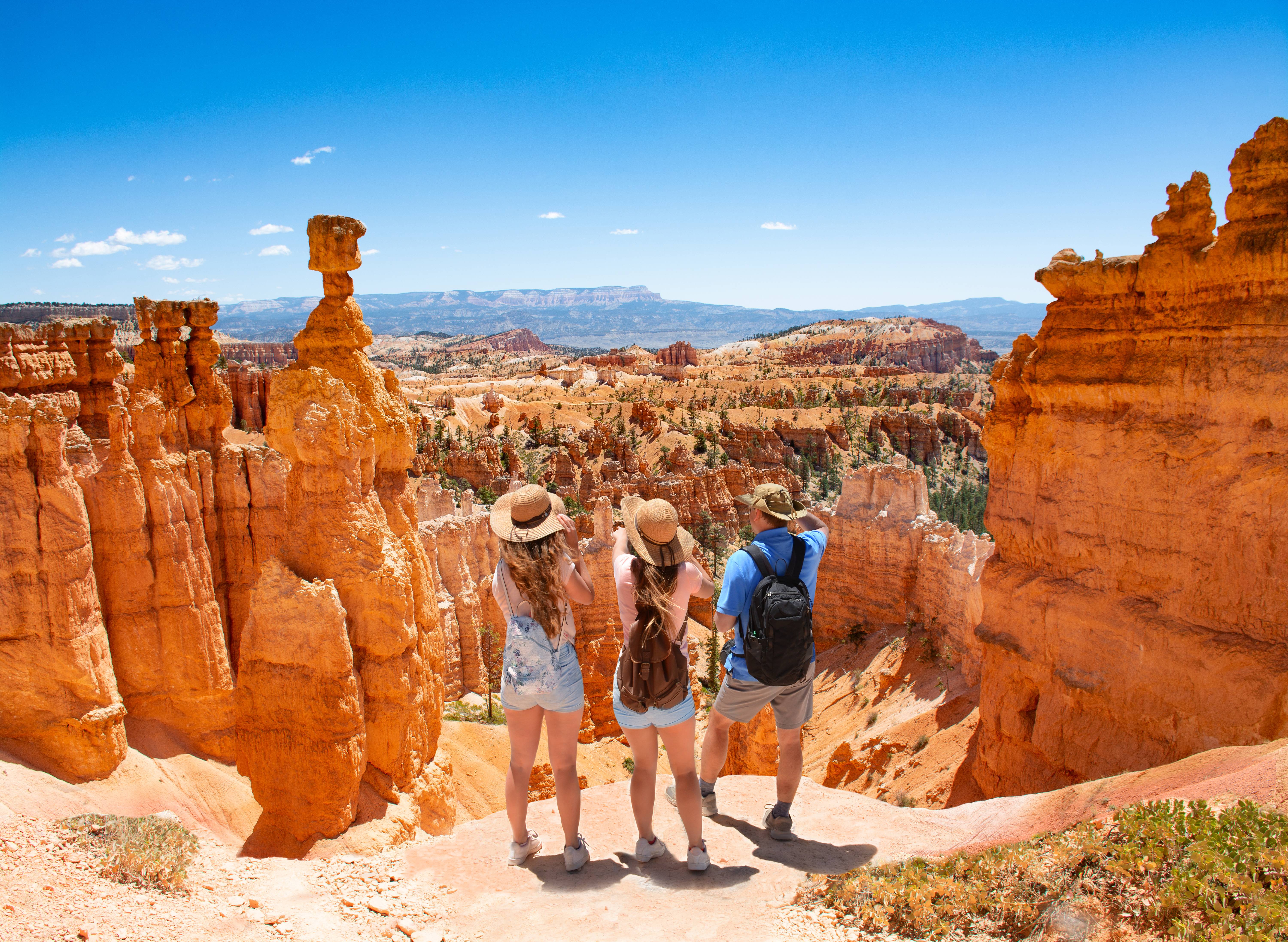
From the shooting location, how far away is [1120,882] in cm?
349

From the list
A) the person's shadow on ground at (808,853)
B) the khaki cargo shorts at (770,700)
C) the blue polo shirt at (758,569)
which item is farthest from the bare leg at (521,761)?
the person's shadow on ground at (808,853)

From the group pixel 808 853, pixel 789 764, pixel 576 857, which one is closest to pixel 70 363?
pixel 576 857

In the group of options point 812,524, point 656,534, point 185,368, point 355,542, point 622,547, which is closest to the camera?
point 656,534

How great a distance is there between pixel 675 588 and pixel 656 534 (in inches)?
12.5

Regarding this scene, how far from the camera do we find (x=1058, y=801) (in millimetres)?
5133

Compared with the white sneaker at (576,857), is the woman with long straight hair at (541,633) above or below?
A: above

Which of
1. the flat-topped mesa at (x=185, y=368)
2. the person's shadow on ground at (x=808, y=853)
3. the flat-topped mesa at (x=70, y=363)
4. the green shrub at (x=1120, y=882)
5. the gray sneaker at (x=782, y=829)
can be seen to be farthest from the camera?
the flat-topped mesa at (x=185, y=368)

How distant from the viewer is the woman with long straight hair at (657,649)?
154 inches

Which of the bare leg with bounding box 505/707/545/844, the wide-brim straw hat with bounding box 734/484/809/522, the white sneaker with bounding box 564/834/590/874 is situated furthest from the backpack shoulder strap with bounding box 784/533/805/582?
the white sneaker with bounding box 564/834/590/874

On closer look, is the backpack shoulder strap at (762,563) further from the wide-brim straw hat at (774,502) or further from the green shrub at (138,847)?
the green shrub at (138,847)

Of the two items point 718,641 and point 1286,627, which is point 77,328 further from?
point 718,641

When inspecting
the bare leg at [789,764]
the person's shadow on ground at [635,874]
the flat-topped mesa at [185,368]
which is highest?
the flat-topped mesa at [185,368]

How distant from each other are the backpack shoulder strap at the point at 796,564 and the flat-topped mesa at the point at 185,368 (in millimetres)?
10756

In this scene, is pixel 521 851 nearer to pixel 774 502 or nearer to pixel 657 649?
pixel 657 649
